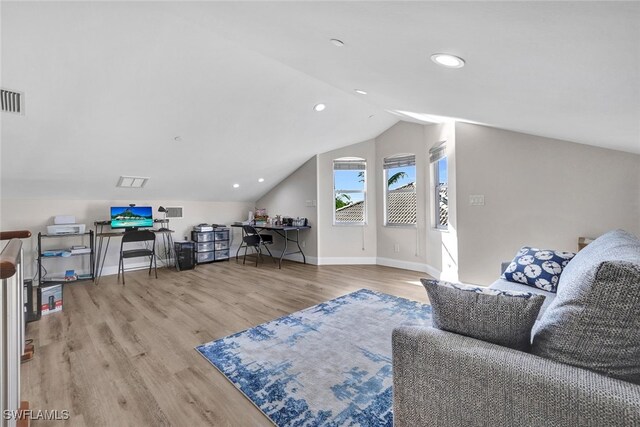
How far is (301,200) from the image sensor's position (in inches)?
219

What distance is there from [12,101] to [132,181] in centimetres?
196

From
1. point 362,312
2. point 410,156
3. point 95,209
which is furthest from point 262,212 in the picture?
point 362,312

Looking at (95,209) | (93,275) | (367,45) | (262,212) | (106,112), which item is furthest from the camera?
(262,212)

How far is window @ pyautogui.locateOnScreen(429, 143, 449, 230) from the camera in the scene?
4008mm

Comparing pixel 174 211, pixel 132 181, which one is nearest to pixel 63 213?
pixel 132 181

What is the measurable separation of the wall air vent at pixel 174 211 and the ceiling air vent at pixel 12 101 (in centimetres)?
291

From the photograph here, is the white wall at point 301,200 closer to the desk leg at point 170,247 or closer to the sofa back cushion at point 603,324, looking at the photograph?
the desk leg at point 170,247

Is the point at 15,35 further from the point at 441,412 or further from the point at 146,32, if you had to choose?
the point at 441,412

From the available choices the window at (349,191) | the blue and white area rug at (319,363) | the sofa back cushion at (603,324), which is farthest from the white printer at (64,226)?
the sofa back cushion at (603,324)

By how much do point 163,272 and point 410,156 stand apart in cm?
464

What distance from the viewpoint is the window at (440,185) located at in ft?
13.1

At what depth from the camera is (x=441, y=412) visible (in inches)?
35.9

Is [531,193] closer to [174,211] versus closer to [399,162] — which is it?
[399,162]

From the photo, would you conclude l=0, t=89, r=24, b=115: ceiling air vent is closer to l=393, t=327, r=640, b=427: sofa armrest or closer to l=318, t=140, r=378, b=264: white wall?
l=393, t=327, r=640, b=427: sofa armrest
